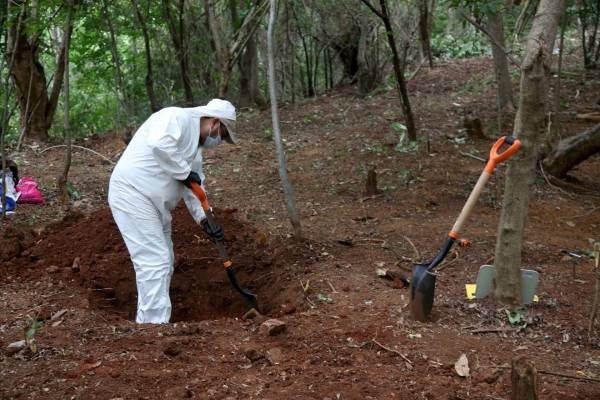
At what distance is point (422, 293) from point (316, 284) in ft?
3.43

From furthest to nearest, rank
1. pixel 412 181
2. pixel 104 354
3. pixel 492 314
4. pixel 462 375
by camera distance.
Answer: pixel 412 181
pixel 492 314
pixel 104 354
pixel 462 375

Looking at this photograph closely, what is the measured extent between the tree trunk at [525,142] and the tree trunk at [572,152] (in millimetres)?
3392

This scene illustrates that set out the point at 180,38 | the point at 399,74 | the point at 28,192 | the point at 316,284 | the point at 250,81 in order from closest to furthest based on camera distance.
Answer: the point at 316,284
the point at 28,192
the point at 399,74
the point at 180,38
the point at 250,81

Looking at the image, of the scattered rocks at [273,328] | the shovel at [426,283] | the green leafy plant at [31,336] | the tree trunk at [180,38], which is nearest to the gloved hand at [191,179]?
the scattered rocks at [273,328]

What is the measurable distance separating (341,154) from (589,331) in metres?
5.31

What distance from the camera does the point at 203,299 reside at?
559cm

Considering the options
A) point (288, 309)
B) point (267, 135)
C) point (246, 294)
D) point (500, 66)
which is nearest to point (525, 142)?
point (288, 309)

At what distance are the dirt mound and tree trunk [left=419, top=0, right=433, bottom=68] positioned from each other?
6.95 metres

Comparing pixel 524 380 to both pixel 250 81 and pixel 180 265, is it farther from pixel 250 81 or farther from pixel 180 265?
pixel 250 81

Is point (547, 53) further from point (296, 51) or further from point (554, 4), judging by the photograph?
point (296, 51)

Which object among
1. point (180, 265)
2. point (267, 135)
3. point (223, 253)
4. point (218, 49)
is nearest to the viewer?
point (223, 253)

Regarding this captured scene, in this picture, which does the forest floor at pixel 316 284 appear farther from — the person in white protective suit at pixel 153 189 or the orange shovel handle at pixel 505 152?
the orange shovel handle at pixel 505 152

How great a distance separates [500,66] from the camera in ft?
29.2

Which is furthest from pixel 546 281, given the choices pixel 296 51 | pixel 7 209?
pixel 296 51
